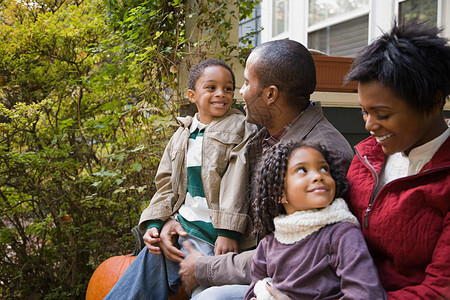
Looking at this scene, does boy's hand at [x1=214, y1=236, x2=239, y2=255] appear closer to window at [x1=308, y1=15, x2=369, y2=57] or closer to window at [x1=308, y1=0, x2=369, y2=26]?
window at [x1=308, y1=15, x2=369, y2=57]

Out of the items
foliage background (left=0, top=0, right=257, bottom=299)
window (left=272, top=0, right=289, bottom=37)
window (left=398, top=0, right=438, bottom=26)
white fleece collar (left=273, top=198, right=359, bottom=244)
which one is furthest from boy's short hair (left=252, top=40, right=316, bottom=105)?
window (left=272, top=0, right=289, bottom=37)

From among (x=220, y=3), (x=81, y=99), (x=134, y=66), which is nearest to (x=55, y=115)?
(x=81, y=99)

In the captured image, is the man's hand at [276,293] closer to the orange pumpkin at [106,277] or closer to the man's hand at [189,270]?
the man's hand at [189,270]

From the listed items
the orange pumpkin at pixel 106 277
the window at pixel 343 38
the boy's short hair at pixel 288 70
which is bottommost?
the orange pumpkin at pixel 106 277

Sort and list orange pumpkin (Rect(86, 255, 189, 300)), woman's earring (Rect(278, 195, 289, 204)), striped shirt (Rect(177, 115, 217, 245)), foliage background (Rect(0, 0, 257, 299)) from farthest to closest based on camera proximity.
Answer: foliage background (Rect(0, 0, 257, 299)), orange pumpkin (Rect(86, 255, 189, 300)), striped shirt (Rect(177, 115, 217, 245)), woman's earring (Rect(278, 195, 289, 204))

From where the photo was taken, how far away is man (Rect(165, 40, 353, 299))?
2.03 m

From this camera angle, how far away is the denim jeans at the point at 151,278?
2.30m

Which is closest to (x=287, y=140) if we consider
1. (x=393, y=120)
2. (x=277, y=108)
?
(x=277, y=108)

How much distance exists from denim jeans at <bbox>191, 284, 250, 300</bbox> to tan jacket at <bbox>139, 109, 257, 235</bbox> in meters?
0.34

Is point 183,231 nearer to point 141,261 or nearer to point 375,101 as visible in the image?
point 141,261

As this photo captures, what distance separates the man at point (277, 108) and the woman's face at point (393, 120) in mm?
480

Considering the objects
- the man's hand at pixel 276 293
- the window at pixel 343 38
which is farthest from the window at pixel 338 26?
the man's hand at pixel 276 293

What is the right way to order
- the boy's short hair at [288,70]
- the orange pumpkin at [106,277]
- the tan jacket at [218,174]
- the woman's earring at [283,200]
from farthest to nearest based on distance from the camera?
1. the orange pumpkin at [106,277]
2. the tan jacket at [218,174]
3. the boy's short hair at [288,70]
4. the woman's earring at [283,200]

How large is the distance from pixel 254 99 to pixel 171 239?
818 mm
